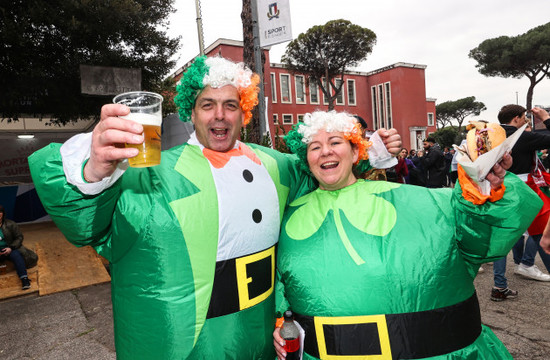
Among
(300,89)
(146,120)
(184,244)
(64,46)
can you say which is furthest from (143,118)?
(300,89)

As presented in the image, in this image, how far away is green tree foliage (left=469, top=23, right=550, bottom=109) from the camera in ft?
92.3

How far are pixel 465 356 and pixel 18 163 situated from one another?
1415cm

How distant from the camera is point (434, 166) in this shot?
8.87 meters

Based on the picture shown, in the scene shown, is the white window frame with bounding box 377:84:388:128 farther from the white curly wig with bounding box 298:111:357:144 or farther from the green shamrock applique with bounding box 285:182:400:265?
the green shamrock applique with bounding box 285:182:400:265

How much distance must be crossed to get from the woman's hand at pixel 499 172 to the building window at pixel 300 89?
102 ft

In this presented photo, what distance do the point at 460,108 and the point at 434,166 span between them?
62229 mm

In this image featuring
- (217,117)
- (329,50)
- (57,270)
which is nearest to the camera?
(217,117)

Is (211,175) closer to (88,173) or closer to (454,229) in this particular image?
(88,173)

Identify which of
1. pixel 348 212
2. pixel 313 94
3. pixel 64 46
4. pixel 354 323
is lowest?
pixel 354 323

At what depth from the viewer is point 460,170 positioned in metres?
1.42

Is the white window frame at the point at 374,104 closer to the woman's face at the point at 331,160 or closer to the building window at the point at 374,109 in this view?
the building window at the point at 374,109

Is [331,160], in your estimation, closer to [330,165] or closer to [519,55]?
[330,165]

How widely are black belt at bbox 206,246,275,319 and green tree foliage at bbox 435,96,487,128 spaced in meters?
68.8

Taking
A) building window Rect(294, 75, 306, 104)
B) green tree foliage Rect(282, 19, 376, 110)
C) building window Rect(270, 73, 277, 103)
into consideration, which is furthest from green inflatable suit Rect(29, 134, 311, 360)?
building window Rect(294, 75, 306, 104)
